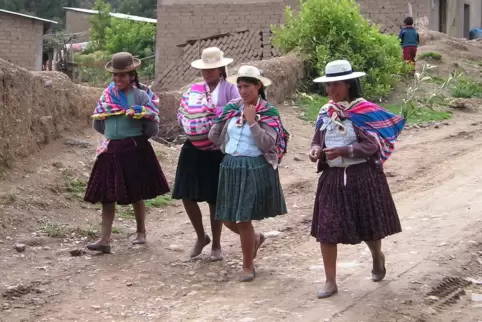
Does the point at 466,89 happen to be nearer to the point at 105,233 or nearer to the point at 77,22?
the point at 105,233

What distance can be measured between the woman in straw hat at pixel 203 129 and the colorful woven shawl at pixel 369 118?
1011 millimetres

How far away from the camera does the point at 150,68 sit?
27.6m

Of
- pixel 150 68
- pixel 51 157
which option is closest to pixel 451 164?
pixel 51 157

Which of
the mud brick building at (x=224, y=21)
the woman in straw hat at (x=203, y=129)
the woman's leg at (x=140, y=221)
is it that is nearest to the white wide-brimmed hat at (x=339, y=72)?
the woman in straw hat at (x=203, y=129)

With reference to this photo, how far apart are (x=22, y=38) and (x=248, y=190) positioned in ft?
50.3

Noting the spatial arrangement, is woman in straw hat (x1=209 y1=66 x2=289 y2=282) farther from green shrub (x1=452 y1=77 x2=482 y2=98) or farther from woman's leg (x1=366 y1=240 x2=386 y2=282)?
green shrub (x1=452 y1=77 x2=482 y2=98)

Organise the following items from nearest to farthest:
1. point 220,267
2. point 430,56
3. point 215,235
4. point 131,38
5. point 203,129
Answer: point 203,129 < point 220,267 < point 215,235 < point 430,56 < point 131,38

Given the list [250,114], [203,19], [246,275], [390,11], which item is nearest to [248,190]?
[250,114]

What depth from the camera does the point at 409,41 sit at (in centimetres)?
1562

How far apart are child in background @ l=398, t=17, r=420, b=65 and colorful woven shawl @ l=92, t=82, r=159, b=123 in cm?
1026

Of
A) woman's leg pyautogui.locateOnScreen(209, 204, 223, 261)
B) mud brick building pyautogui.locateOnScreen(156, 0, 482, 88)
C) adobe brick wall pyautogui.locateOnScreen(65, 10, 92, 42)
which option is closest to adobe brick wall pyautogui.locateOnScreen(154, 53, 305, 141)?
woman's leg pyautogui.locateOnScreen(209, 204, 223, 261)

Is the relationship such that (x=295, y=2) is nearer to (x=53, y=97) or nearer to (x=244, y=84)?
(x=53, y=97)

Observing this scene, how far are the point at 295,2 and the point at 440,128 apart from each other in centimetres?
895

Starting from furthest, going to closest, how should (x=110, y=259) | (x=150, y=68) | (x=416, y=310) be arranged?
1. (x=150, y=68)
2. (x=110, y=259)
3. (x=416, y=310)
